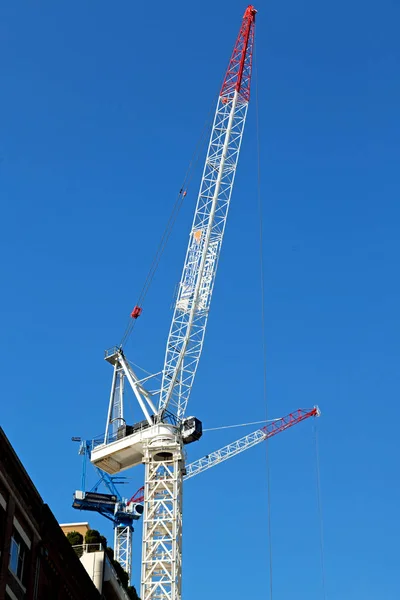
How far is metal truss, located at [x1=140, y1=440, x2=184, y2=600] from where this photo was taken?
125 m

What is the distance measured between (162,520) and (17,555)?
84051mm

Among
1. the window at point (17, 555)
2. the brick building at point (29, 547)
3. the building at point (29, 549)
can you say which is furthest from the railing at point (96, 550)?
the window at point (17, 555)

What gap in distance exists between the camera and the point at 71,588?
2115 inches

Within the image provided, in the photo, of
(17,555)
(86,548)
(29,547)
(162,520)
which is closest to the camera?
(17,555)

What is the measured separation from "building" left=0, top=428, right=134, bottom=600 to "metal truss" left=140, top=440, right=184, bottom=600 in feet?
229

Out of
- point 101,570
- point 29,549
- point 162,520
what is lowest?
point 29,549

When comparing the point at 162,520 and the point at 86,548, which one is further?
the point at 162,520

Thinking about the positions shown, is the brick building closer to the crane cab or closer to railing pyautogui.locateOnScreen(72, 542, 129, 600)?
railing pyautogui.locateOnScreen(72, 542, 129, 600)

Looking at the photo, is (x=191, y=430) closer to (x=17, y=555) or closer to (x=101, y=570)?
(x=101, y=570)

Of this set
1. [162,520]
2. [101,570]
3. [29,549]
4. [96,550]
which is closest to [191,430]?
[162,520]

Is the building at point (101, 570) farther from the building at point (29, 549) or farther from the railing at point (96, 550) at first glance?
the building at point (29, 549)

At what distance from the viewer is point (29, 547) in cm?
4891

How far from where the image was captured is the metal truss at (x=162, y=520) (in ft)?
410

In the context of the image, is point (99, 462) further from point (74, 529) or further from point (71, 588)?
point (71, 588)
